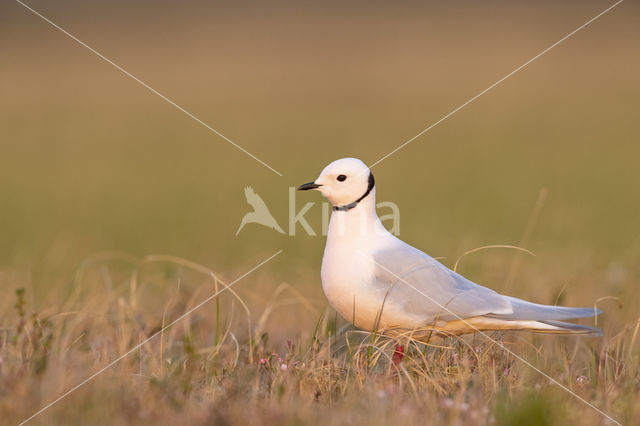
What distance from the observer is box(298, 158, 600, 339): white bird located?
492 cm

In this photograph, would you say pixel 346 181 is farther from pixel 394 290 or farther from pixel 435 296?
pixel 435 296

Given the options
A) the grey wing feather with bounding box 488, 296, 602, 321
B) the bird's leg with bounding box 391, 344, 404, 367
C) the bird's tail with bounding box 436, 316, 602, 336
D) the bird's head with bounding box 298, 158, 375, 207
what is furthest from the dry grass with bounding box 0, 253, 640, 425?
the bird's head with bounding box 298, 158, 375, 207

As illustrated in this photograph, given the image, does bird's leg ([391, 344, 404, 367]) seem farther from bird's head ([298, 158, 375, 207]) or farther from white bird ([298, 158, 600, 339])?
bird's head ([298, 158, 375, 207])

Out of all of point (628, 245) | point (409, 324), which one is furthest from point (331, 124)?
point (409, 324)

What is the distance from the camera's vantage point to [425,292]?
4.95 metres

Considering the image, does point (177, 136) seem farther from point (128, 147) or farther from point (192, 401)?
point (192, 401)

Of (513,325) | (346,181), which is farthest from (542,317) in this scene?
(346,181)

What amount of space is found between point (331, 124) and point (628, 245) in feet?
44.6

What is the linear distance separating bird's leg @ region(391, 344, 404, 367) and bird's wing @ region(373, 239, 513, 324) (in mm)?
219

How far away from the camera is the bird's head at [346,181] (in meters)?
5.15

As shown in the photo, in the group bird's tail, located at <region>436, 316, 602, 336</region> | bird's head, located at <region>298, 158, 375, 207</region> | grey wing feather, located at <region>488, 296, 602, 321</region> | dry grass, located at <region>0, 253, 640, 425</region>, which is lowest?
dry grass, located at <region>0, 253, 640, 425</region>

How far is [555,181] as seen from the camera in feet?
57.1

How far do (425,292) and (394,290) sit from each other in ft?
0.66

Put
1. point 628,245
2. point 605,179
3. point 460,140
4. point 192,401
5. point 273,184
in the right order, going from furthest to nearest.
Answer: point 460,140, point 273,184, point 605,179, point 628,245, point 192,401
